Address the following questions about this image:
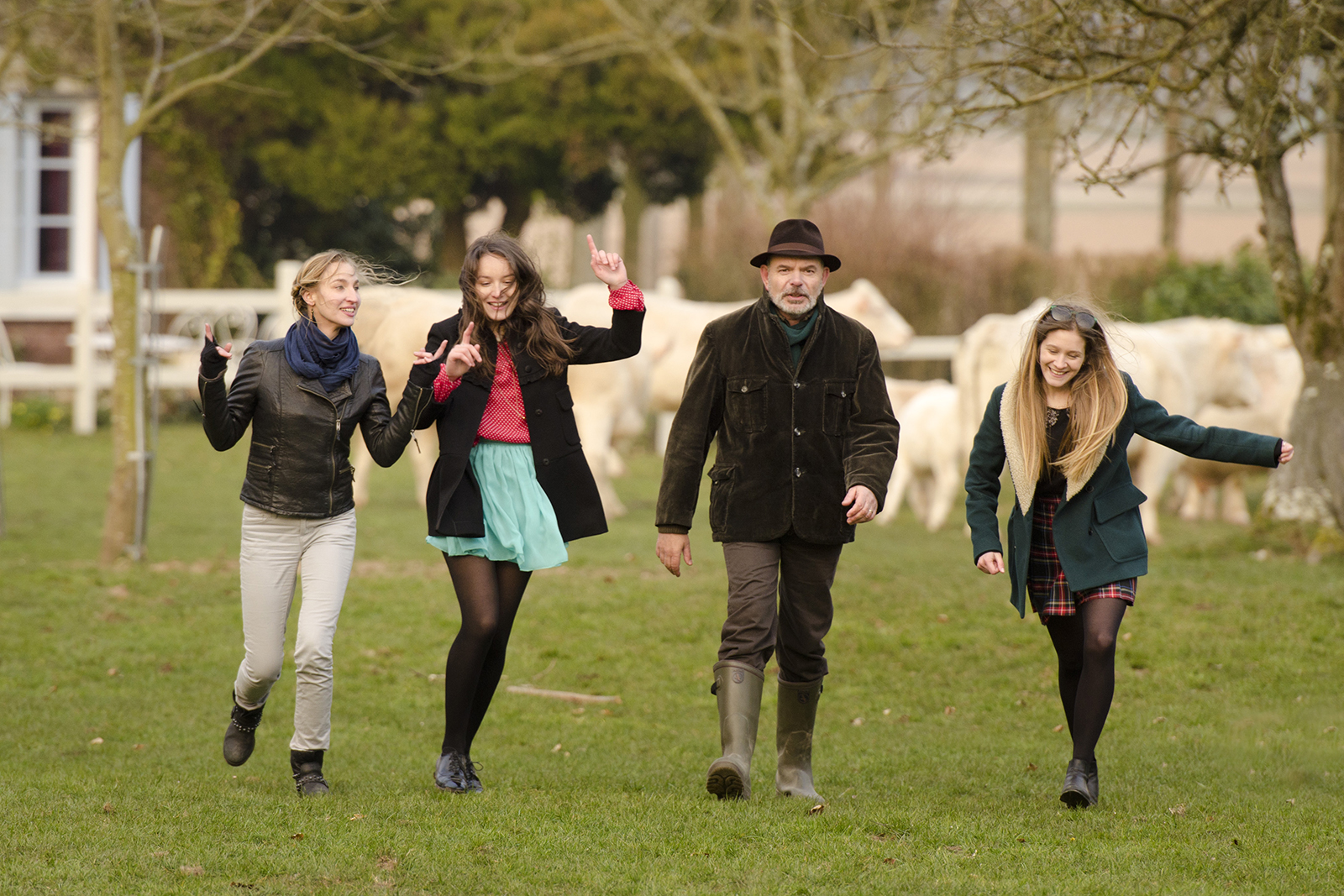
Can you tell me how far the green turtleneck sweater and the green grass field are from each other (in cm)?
151

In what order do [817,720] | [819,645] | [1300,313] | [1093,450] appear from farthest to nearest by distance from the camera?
[1300,313], [817,720], [819,645], [1093,450]

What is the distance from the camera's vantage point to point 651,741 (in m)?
6.64

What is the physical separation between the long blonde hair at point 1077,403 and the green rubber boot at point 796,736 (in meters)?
1.07

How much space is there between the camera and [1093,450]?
4.81 metres

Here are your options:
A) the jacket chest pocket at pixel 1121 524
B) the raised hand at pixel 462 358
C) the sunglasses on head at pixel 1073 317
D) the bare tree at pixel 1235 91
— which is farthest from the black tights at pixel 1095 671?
the bare tree at pixel 1235 91

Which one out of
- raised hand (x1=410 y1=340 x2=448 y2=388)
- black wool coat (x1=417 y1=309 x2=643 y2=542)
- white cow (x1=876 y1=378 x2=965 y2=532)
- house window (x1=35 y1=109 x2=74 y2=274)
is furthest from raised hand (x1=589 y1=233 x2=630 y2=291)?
house window (x1=35 y1=109 x2=74 y2=274)

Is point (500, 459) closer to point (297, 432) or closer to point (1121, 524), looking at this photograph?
A: point (297, 432)

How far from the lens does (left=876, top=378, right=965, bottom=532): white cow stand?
43.0 ft

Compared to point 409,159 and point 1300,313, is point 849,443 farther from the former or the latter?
point 409,159

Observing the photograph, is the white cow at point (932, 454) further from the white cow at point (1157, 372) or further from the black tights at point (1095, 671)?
the black tights at point (1095, 671)

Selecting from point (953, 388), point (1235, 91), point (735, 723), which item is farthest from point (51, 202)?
point (735, 723)

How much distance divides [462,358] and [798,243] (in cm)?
119

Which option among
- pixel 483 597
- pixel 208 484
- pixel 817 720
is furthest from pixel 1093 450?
pixel 208 484

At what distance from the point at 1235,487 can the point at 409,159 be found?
1353 cm
